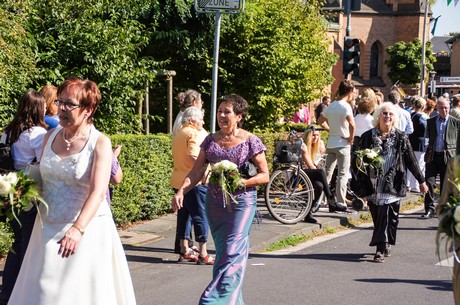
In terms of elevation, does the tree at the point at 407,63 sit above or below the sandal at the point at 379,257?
above

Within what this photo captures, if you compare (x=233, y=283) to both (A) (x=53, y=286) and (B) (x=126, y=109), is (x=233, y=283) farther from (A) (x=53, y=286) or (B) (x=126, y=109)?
(B) (x=126, y=109)

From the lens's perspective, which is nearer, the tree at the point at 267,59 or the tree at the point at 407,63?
the tree at the point at 267,59

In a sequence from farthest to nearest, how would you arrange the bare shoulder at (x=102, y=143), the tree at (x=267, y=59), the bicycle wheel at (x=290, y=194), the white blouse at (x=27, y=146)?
the tree at (x=267, y=59), the bicycle wheel at (x=290, y=194), the white blouse at (x=27, y=146), the bare shoulder at (x=102, y=143)

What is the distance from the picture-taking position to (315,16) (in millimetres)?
19891

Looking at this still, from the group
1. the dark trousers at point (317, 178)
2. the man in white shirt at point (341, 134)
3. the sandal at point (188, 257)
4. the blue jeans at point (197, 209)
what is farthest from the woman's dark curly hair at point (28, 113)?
the man in white shirt at point (341, 134)

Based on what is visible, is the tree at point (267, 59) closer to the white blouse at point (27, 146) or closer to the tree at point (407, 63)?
the white blouse at point (27, 146)

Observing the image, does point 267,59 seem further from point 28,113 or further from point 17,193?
point 17,193

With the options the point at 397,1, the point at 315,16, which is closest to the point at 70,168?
the point at 315,16

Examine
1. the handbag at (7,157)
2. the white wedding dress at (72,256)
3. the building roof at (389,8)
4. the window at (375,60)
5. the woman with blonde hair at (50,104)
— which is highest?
the building roof at (389,8)

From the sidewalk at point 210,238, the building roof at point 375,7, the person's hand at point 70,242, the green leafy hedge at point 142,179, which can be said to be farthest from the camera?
the building roof at point 375,7

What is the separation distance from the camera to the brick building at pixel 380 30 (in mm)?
81750

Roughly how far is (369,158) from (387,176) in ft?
1.17

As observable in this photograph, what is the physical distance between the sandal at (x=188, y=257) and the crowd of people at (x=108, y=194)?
0.04ft

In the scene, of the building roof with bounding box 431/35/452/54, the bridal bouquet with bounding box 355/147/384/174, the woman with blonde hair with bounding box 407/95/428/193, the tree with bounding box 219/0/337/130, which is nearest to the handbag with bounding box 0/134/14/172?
the bridal bouquet with bounding box 355/147/384/174
